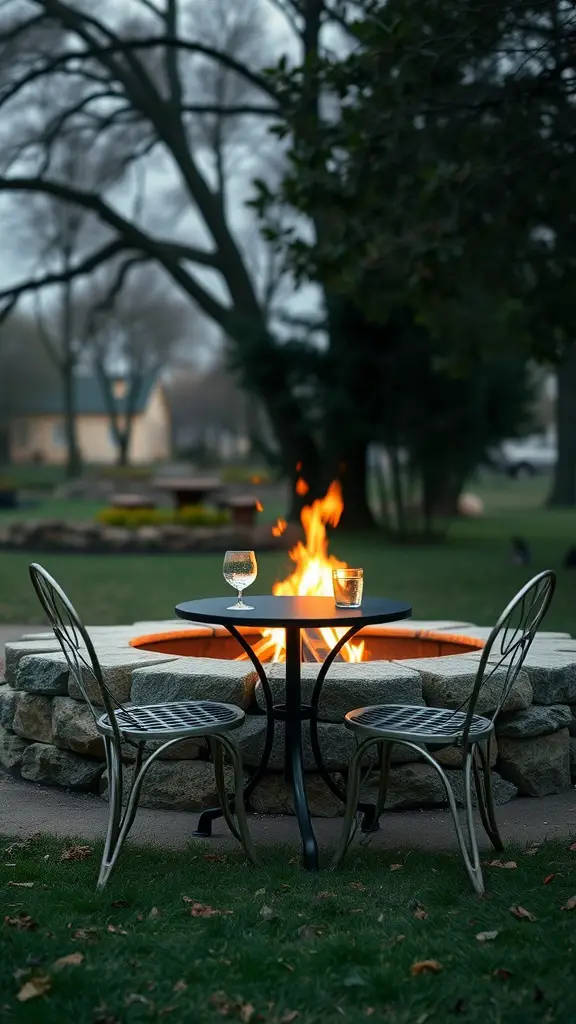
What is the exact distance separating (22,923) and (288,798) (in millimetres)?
1744

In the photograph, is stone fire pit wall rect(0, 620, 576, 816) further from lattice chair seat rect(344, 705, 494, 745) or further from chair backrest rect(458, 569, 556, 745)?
chair backrest rect(458, 569, 556, 745)

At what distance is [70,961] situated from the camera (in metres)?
3.15

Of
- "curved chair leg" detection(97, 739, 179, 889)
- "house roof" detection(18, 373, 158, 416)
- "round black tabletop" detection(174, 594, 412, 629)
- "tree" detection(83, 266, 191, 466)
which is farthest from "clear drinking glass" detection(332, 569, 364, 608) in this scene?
"house roof" detection(18, 373, 158, 416)

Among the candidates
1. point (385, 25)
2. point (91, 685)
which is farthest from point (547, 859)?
point (385, 25)

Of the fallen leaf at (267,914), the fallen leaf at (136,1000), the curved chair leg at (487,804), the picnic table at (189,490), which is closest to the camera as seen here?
the fallen leaf at (136,1000)

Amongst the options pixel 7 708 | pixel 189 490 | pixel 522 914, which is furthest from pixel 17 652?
pixel 189 490

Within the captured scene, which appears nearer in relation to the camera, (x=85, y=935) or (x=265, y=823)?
(x=85, y=935)

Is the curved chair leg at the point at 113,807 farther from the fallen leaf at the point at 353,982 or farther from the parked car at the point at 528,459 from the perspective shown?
the parked car at the point at 528,459

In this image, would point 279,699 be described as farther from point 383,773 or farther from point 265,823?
point 383,773

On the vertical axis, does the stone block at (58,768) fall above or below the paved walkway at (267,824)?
above

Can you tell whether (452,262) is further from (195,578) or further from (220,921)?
(220,921)

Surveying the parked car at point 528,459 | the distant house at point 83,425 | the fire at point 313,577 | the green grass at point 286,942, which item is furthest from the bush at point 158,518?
the distant house at point 83,425

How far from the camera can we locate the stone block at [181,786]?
503 cm

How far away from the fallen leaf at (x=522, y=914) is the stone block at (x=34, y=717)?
8.43 feet
